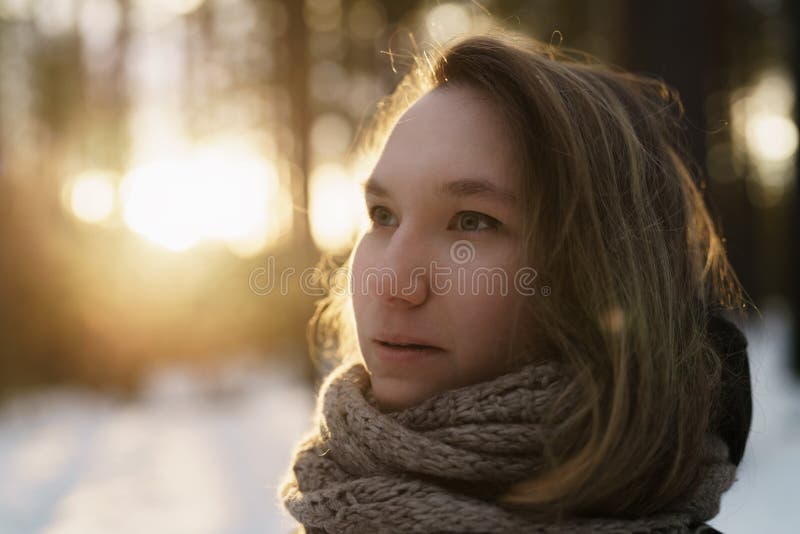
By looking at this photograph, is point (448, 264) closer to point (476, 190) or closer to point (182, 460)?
point (476, 190)

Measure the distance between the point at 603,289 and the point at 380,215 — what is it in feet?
1.64

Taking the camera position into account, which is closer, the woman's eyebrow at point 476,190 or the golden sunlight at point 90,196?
the woman's eyebrow at point 476,190

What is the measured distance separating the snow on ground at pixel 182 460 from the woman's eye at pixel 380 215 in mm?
1440

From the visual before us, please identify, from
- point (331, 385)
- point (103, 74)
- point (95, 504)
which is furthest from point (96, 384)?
point (331, 385)

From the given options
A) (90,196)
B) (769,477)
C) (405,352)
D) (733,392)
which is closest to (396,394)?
(405,352)

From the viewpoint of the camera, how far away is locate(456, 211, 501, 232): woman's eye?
4.41 feet

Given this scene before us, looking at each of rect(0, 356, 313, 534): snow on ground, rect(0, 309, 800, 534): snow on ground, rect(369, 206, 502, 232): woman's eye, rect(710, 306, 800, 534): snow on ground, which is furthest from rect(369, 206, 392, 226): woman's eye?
rect(0, 356, 313, 534): snow on ground

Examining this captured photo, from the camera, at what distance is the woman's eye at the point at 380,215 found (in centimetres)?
150

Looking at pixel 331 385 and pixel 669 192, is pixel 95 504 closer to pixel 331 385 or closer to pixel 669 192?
pixel 331 385

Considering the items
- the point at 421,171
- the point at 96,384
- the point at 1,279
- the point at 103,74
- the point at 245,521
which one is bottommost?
the point at 245,521

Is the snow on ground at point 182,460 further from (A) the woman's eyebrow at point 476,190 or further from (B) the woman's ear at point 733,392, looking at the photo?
(A) the woman's eyebrow at point 476,190

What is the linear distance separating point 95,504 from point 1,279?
4198mm

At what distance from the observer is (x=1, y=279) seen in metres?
7.92

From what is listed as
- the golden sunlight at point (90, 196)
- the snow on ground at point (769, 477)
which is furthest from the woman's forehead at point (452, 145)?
the golden sunlight at point (90, 196)
